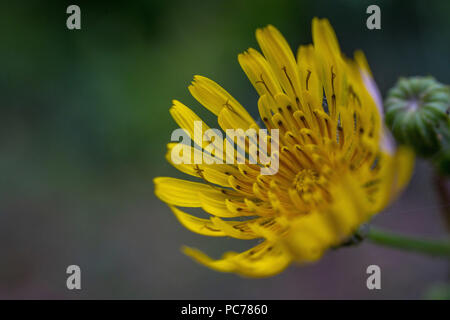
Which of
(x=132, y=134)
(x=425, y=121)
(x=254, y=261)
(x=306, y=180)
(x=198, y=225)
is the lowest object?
(x=254, y=261)

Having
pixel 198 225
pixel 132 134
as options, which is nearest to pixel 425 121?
pixel 198 225

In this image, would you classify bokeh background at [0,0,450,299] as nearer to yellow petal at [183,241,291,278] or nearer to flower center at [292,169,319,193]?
flower center at [292,169,319,193]

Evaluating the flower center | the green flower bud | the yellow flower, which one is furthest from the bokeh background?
the green flower bud

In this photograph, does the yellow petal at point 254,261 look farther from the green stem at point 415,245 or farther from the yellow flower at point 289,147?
the green stem at point 415,245

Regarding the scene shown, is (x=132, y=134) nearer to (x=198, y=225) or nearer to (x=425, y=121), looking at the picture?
(x=198, y=225)

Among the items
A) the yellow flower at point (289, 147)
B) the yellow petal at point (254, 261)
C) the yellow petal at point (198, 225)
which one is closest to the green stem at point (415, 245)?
the yellow flower at point (289, 147)
